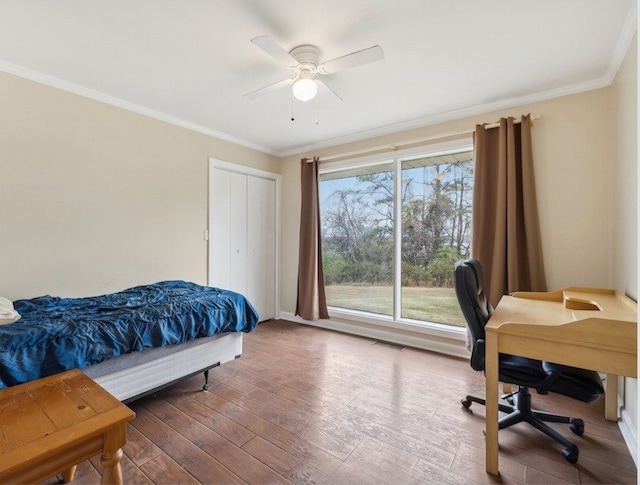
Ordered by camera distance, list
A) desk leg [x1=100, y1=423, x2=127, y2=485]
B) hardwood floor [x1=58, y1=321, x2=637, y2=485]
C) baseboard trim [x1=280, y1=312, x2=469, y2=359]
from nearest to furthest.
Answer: desk leg [x1=100, y1=423, x2=127, y2=485] < hardwood floor [x1=58, y1=321, x2=637, y2=485] < baseboard trim [x1=280, y1=312, x2=469, y2=359]

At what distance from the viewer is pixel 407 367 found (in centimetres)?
283

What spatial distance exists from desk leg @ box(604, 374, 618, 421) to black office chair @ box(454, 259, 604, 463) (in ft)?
1.11

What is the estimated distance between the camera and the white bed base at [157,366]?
1.86m

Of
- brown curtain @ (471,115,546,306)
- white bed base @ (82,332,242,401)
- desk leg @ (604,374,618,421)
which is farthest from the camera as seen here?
brown curtain @ (471,115,546,306)

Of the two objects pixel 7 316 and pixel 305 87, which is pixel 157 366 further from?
pixel 305 87

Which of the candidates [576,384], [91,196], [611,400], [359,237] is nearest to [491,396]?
[576,384]

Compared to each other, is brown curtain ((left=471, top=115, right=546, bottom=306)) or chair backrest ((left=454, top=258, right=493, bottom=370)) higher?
brown curtain ((left=471, top=115, right=546, bottom=306))

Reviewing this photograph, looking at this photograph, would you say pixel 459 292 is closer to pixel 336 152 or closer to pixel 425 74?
pixel 425 74

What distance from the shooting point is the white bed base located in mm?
1855

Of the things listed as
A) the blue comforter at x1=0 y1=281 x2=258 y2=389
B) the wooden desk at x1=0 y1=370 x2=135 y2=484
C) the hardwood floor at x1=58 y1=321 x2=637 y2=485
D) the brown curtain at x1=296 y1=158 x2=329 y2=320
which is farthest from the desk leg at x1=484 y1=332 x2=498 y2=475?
the brown curtain at x1=296 y1=158 x2=329 y2=320

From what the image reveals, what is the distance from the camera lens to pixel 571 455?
1.61 m

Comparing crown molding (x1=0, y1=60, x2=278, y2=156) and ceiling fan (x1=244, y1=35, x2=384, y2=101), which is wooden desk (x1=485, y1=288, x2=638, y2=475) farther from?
crown molding (x1=0, y1=60, x2=278, y2=156)

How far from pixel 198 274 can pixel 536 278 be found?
11.3 feet

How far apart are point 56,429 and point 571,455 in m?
2.41
